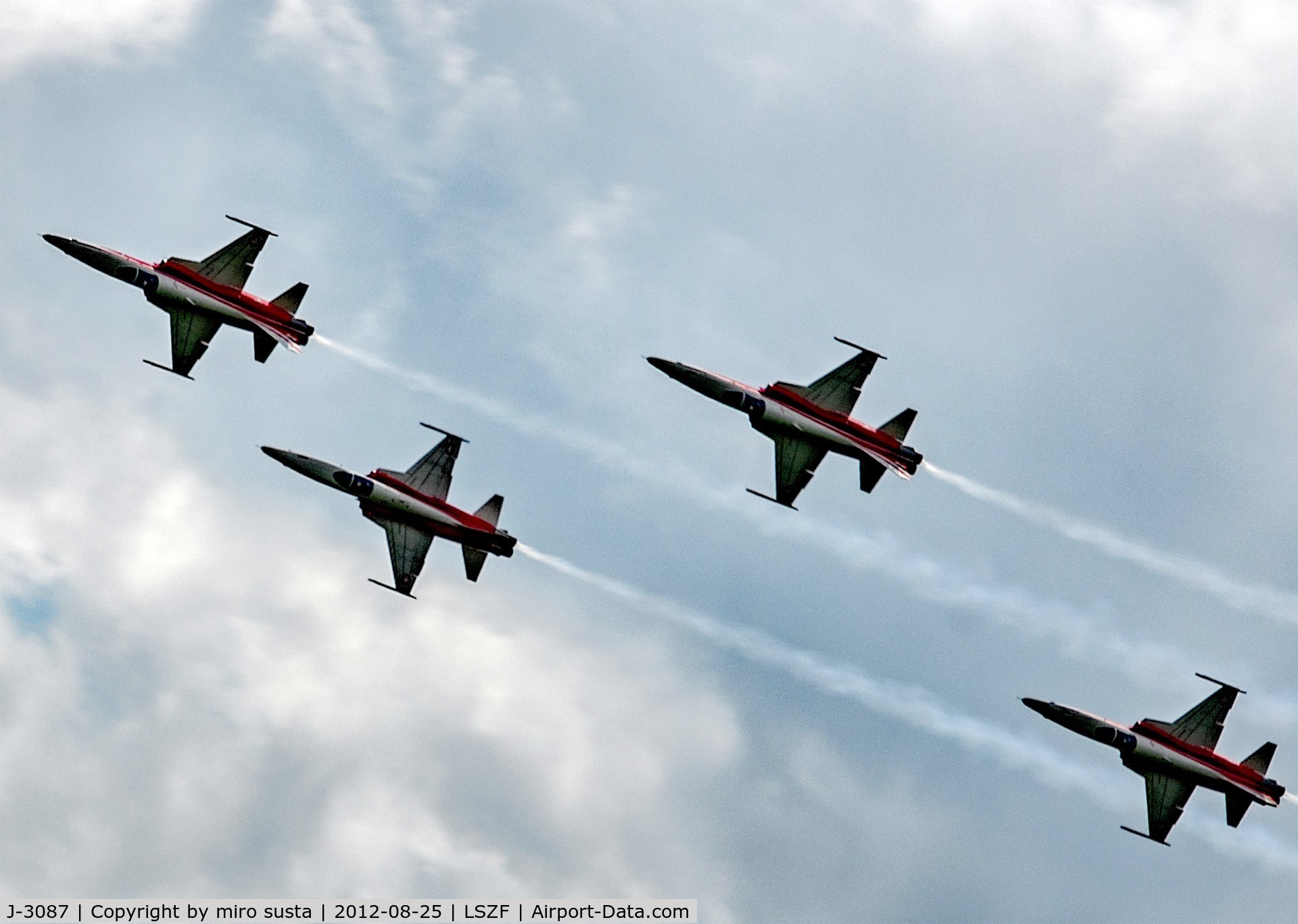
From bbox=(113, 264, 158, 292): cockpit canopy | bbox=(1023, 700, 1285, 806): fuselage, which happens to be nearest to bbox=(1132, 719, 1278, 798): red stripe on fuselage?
bbox=(1023, 700, 1285, 806): fuselage

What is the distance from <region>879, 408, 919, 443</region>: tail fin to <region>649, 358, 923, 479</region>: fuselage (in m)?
0.24

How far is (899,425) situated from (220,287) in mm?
41021

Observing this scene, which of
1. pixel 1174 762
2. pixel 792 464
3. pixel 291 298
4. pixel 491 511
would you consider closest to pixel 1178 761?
pixel 1174 762

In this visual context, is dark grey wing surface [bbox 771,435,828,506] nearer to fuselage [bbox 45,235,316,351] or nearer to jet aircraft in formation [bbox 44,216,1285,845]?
jet aircraft in formation [bbox 44,216,1285,845]

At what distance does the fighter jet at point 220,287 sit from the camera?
409 feet

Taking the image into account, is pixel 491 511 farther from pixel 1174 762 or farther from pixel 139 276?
pixel 1174 762

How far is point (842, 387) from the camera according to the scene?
407 feet

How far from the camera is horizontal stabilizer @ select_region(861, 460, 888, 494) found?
406ft

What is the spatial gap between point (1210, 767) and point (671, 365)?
131ft

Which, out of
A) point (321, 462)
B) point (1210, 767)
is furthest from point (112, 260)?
point (1210, 767)

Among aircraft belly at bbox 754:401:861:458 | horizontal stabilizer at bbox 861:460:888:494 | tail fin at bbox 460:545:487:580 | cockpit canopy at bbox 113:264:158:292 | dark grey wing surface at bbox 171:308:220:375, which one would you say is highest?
cockpit canopy at bbox 113:264:158:292

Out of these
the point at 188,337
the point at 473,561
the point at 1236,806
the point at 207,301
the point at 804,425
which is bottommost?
the point at 1236,806

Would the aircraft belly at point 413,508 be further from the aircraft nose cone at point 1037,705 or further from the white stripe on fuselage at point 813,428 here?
the aircraft nose cone at point 1037,705

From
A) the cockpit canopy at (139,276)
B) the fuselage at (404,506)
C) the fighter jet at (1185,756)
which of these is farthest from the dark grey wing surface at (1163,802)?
the cockpit canopy at (139,276)
